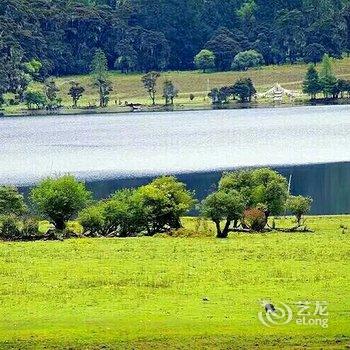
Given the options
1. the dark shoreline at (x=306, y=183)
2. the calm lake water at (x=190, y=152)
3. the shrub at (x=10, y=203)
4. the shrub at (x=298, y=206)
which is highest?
the shrub at (x=10, y=203)

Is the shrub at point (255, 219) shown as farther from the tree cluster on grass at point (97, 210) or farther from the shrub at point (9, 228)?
the shrub at point (9, 228)

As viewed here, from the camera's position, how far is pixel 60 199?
71125 mm

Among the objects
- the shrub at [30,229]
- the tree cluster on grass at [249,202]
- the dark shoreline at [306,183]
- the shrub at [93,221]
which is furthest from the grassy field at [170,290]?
the dark shoreline at [306,183]

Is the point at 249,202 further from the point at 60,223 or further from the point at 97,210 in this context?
the point at 60,223

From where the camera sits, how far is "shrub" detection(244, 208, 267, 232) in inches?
2746

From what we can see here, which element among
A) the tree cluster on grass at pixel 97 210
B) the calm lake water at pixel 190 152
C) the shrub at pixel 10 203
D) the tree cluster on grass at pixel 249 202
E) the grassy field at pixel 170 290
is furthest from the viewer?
the calm lake water at pixel 190 152

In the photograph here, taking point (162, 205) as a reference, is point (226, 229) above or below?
below

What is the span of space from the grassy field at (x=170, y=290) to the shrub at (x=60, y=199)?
6.60m

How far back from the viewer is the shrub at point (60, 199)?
233 feet

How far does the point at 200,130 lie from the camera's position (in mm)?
177875

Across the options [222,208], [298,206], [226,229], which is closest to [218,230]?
[226,229]

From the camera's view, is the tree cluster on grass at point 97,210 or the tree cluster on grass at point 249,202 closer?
the tree cluster on grass at point 249,202

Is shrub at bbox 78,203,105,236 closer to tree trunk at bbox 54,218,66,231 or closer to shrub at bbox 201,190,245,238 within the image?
tree trunk at bbox 54,218,66,231

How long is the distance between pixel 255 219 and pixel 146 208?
6723mm
